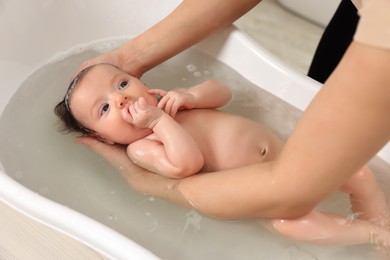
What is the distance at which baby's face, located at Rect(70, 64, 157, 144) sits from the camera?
3.48 ft

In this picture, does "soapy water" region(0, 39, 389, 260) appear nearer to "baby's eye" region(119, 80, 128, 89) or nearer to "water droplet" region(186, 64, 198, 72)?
"water droplet" region(186, 64, 198, 72)

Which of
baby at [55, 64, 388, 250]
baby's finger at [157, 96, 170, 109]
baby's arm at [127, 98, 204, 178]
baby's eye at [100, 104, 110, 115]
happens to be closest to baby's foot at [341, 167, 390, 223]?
baby at [55, 64, 388, 250]

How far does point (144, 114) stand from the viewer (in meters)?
1.01

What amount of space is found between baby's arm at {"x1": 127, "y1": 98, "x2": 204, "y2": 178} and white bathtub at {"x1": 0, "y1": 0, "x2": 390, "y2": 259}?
0.11 meters

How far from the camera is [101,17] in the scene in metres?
1.43

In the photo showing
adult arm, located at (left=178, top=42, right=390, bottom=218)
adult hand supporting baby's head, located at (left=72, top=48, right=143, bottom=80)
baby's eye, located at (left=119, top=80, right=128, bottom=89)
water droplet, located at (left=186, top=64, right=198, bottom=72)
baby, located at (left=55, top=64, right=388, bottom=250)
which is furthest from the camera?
water droplet, located at (left=186, top=64, right=198, bottom=72)

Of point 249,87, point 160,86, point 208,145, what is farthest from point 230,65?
point 208,145

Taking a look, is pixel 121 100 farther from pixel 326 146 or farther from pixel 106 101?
pixel 326 146

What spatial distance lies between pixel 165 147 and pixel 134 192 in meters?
0.14

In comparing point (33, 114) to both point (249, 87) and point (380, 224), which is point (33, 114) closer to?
point (249, 87)

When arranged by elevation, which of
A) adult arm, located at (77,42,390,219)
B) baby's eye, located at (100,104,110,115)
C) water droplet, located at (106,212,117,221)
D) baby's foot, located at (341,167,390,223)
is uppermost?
adult arm, located at (77,42,390,219)

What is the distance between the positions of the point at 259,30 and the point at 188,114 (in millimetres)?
934

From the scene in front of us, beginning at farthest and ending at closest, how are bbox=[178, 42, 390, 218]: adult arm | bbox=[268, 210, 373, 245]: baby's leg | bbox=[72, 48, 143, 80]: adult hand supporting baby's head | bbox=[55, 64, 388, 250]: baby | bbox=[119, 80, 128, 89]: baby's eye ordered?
bbox=[72, 48, 143, 80]: adult hand supporting baby's head → bbox=[119, 80, 128, 89]: baby's eye → bbox=[55, 64, 388, 250]: baby → bbox=[268, 210, 373, 245]: baby's leg → bbox=[178, 42, 390, 218]: adult arm

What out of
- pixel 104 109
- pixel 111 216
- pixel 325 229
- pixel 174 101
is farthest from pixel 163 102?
pixel 325 229
